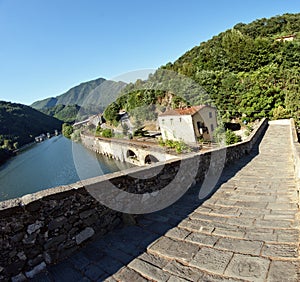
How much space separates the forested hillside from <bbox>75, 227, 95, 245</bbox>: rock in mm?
21104

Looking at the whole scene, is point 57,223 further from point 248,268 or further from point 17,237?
point 248,268

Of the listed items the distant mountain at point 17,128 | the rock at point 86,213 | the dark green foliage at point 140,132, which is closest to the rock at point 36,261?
the rock at point 86,213

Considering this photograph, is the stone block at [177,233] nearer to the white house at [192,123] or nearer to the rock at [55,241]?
the rock at [55,241]

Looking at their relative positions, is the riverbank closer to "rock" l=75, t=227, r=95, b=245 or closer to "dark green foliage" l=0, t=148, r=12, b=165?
"dark green foliage" l=0, t=148, r=12, b=165

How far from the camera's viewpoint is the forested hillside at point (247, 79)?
71.8 ft

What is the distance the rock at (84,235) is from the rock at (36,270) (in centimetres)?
38

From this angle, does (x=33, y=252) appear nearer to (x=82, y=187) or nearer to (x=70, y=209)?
(x=70, y=209)

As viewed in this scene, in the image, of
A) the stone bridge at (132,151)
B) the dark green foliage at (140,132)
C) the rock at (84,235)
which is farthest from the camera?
the dark green foliage at (140,132)

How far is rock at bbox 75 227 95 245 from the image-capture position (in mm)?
2441

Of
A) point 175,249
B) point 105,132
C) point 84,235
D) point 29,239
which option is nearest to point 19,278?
point 29,239

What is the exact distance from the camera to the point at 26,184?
2862cm

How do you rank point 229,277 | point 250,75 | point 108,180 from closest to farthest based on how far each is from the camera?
point 229,277 → point 108,180 → point 250,75

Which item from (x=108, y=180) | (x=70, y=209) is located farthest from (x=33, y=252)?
(x=108, y=180)

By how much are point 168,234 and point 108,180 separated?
3.17 ft
